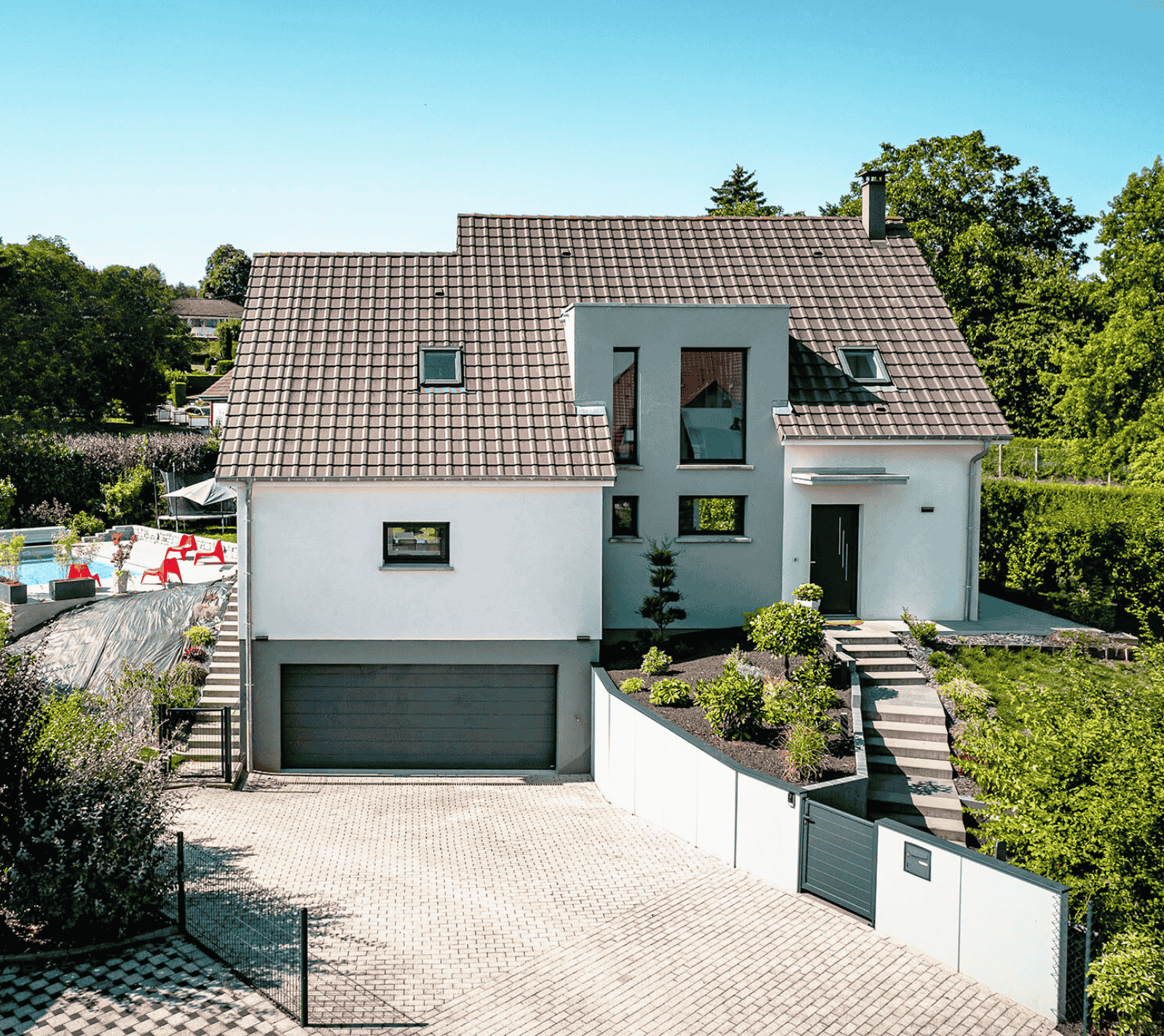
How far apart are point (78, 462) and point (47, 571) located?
38.0 feet

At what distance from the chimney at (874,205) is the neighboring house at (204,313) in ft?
296

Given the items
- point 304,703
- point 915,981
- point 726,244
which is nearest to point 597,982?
point 915,981

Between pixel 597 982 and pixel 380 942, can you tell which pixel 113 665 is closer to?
pixel 380 942

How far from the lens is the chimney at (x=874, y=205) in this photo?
2180cm

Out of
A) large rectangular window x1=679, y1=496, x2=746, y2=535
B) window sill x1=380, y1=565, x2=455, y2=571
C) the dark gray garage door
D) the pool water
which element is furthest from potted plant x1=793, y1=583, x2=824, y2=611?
the pool water

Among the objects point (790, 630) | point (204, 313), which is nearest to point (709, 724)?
point (790, 630)

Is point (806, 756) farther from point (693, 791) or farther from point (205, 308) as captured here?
point (205, 308)

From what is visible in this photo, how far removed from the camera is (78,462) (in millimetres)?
41156

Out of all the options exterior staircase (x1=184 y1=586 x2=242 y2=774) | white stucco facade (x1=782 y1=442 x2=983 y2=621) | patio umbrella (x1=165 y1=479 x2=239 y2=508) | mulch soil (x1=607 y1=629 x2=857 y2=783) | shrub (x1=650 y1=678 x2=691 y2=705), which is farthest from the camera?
patio umbrella (x1=165 y1=479 x2=239 y2=508)

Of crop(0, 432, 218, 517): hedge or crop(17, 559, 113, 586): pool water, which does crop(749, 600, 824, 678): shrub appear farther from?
crop(0, 432, 218, 517): hedge

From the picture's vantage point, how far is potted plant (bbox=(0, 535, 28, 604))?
2262 cm

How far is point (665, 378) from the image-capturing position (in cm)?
1875

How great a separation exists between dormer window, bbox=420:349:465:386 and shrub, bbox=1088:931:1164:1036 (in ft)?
45.2

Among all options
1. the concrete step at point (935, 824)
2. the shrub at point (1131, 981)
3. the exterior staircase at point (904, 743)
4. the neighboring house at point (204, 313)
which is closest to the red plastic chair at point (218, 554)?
the exterior staircase at point (904, 743)
